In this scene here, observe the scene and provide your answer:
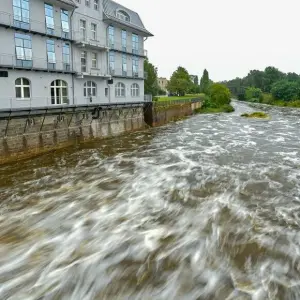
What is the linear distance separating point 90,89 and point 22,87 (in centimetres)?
798

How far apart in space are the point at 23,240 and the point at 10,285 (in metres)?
1.99

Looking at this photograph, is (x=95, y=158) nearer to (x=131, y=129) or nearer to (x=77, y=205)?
(x=77, y=205)

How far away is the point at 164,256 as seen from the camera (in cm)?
794

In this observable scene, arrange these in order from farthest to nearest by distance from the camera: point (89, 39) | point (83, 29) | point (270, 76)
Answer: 1. point (270, 76)
2. point (89, 39)
3. point (83, 29)

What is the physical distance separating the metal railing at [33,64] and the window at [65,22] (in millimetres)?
2540

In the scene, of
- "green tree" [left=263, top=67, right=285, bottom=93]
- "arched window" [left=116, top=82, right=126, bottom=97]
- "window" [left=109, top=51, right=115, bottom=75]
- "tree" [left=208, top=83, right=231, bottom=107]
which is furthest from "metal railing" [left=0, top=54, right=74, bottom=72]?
"green tree" [left=263, top=67, right=285, bottom=93]

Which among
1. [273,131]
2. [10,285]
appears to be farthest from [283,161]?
[10,285]

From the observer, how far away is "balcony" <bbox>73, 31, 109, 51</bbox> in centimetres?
2597

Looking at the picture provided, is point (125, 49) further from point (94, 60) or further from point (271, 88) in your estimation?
point (271, 88)

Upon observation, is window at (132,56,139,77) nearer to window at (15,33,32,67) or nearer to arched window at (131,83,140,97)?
arched window at (131,83,140,97)

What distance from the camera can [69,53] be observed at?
25688mm

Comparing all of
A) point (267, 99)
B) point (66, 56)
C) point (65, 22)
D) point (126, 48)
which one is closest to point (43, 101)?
point (66, 56)

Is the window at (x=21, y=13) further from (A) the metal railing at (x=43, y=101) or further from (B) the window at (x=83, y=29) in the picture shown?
→ (B) the window at (x=83, y=29)

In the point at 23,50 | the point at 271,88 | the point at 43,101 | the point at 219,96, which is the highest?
the point at 271,88
